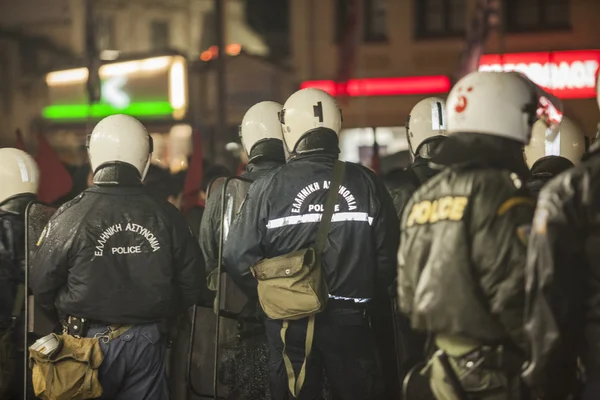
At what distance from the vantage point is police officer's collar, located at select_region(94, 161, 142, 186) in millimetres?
5887

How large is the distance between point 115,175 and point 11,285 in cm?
136

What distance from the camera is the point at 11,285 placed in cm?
657

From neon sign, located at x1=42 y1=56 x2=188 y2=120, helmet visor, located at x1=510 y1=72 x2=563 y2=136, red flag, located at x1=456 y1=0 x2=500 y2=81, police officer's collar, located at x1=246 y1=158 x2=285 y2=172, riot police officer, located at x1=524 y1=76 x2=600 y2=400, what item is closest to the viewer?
riot police officer, located at x1=524 y1=76 x2=600 y2=400

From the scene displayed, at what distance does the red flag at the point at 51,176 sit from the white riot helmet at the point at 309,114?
3.03 meters

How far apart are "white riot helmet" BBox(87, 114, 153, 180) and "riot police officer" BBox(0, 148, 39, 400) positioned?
0.87 meters

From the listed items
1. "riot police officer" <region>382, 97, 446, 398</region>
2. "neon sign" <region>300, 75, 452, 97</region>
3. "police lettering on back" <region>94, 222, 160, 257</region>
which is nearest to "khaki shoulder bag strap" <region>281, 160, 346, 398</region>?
"riot police officer" <region>382, 97, 446, 398</region>

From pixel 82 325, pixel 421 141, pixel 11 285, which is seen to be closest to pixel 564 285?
pixel 82 325

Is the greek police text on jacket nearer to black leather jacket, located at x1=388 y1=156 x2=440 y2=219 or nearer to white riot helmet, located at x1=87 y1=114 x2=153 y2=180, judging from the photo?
white riot helmet, located at x1=87 y1=114 x2=153 y2=180

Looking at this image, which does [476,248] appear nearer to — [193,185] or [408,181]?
[408,181]

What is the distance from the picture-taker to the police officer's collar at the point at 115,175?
19.3ft

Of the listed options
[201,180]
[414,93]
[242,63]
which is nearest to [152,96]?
[242,63]

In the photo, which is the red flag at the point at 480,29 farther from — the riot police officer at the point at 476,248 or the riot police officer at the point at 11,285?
the riot police officer at the point at 476,248

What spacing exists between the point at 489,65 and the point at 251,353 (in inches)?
732

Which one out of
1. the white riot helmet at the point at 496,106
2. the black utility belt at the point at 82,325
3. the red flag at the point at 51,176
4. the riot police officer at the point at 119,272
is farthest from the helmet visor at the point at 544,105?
the red flag at the point at 51,176
